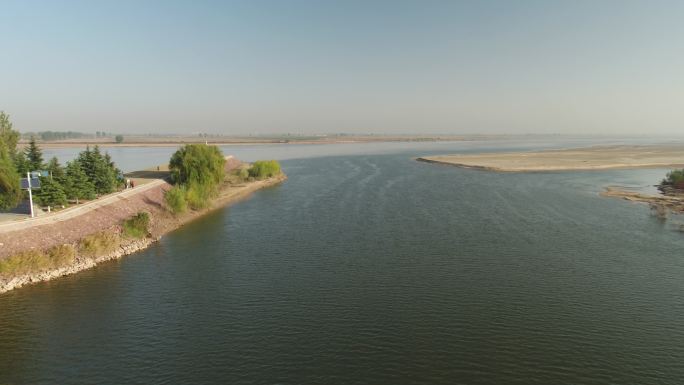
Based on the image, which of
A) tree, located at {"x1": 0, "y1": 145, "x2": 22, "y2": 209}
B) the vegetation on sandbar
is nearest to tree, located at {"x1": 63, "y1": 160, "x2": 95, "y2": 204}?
tree, located at {"x1": 0, "y1": 145, "x2": 22, "y2": 209}

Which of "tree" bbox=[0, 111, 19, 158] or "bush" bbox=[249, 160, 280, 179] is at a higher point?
"tree" bbox=[0, 111, 19, 158]

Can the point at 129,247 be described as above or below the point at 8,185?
below

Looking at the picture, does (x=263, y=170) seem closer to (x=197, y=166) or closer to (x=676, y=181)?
(x=197, y=166)

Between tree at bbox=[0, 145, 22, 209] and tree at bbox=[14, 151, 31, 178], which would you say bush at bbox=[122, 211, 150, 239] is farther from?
tree at bbox=[14, 151, 31, 178]

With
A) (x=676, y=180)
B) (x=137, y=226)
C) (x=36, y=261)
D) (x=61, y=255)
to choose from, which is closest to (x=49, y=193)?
(x=137, y=226)

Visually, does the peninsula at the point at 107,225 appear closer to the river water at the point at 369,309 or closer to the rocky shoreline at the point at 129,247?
the rocky shoreline at the point at 129,247

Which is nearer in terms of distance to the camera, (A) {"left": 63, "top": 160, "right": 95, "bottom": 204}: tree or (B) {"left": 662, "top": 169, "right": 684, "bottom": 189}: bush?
(A) {"left": 63, "top": 160, "right": 95, "bottom": 204}: tree

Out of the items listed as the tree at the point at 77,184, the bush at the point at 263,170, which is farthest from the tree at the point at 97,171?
the bush at the point at 263,170
